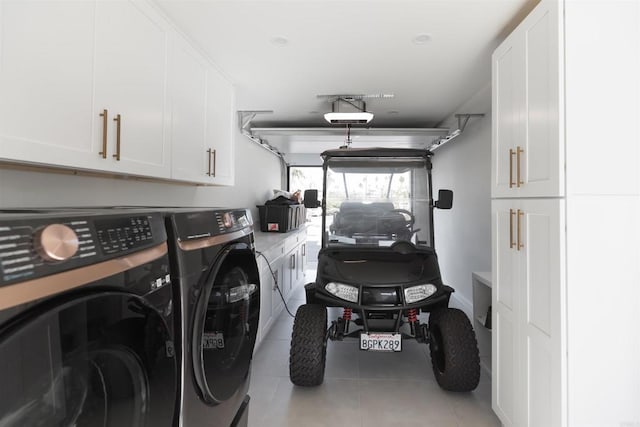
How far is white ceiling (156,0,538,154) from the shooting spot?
1822 mm

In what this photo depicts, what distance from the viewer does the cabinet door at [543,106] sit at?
4.37 ft

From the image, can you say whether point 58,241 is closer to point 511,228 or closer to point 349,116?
point 511,228

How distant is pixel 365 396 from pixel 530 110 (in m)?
2.01

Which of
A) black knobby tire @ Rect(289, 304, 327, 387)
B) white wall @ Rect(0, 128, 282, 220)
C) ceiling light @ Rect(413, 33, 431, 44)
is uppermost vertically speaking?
ceiling light @ Rect(413, 33, 431, 44)

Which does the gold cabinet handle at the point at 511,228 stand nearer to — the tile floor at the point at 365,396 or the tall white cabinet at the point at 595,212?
the tall white cabinet at the point at 595,212

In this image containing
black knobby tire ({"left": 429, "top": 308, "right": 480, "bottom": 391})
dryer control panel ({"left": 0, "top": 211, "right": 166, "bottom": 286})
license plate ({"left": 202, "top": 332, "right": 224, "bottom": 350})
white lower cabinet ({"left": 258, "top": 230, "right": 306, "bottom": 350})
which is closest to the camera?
dryer control panel ({"left": 0, "top": 211, "right": 166, "bottom": 286})

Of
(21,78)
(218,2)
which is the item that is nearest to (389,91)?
(218,2)

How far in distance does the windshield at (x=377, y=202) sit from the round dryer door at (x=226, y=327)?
1.24 m

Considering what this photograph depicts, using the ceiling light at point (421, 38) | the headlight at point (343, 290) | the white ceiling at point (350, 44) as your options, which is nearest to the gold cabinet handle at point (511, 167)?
the white ceiling at point (350, 44)

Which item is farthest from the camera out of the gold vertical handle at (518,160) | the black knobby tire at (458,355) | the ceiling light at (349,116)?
the ceiling light at (349,116)

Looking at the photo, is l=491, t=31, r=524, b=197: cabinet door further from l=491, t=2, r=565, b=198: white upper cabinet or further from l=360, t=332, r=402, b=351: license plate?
l=360, t=332, r=402, b=351: license plate

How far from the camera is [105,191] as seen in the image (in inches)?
73.4

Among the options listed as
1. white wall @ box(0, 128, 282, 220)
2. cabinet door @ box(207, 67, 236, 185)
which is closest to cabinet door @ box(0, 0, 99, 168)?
white wall @ box(0, 128, 282, 220)

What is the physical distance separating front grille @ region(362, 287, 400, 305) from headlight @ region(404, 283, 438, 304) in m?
0.07
